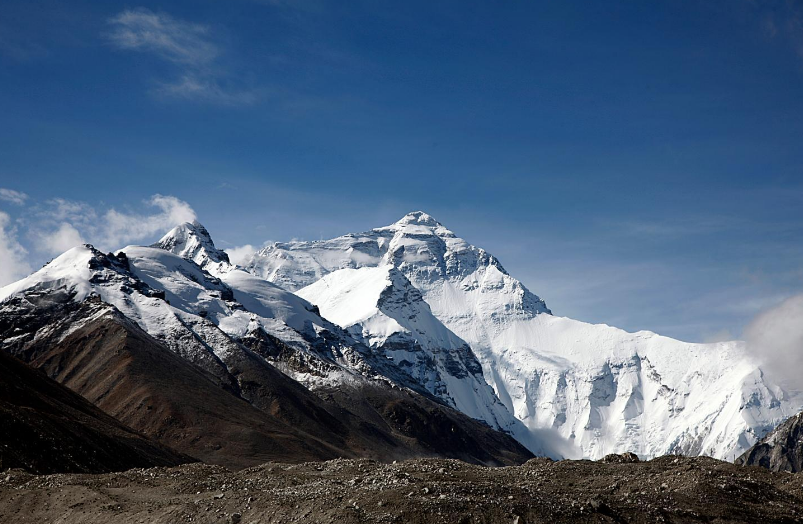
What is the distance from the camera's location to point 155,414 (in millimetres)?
191500

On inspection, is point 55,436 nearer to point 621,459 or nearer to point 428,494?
point 621,459

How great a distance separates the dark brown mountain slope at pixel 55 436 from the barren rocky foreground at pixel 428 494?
2471 cm

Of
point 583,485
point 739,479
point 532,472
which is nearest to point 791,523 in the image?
point 739,479

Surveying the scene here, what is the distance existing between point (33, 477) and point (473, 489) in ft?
113

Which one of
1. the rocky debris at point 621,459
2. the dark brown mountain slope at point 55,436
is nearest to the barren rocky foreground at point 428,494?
the rocky debris at point 621,459

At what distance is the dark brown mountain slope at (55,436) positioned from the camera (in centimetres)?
8306

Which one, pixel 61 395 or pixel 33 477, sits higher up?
pixel 61 395

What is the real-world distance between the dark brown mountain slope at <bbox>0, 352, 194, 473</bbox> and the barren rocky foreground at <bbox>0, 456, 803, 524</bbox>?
24.7 m

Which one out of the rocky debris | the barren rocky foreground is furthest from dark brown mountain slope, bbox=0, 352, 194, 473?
the rocky debris

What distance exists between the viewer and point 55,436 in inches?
3612

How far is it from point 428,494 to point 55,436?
62.5 m

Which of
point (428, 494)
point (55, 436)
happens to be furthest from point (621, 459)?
point (55, 436)

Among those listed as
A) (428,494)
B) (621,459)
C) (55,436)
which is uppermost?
(621,459)

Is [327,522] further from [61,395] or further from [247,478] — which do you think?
[61,395]
